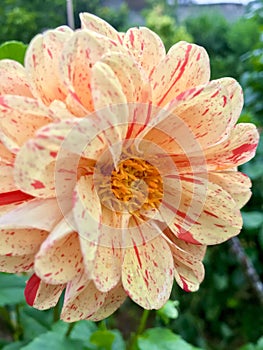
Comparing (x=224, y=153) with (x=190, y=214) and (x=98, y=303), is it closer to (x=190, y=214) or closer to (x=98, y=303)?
(x=190, y=214)

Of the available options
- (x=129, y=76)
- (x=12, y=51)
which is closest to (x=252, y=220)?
(x=12, y=51)

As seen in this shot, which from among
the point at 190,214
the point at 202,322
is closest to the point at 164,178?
the point at 190,214

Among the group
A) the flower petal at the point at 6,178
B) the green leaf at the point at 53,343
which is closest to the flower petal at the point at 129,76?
the flower petal at the point at 6,178

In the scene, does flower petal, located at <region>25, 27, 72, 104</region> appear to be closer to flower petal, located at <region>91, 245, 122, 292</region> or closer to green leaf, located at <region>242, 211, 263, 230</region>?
flower petal, located at <region>91, 245, 122, 292</region>

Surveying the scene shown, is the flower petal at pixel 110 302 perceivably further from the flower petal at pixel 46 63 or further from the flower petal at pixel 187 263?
the flower petal at pixel 46 63

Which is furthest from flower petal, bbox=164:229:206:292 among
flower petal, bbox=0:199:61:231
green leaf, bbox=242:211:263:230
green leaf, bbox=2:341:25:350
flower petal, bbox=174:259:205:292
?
green leaf, bbox=242:211:263:230

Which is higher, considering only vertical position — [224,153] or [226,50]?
[224,153]
